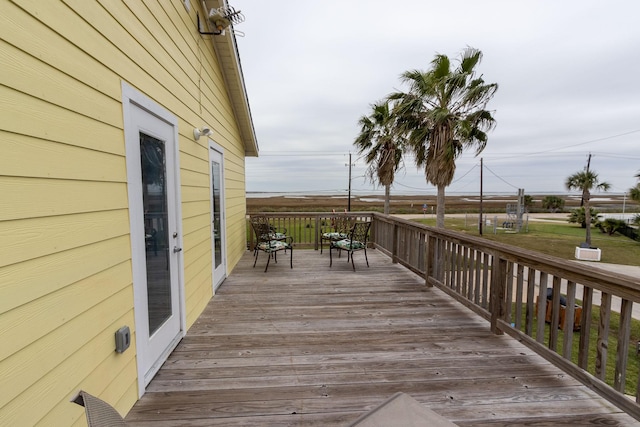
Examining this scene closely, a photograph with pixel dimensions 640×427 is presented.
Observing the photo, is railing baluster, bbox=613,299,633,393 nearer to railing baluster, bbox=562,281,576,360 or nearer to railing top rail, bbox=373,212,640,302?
railing top rail, bbox=373,212,640,302

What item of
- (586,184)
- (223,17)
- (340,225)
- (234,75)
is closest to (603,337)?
(223,17)

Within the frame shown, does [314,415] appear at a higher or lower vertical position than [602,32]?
lower

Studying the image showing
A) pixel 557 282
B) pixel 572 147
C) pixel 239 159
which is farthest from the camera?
pixel 572 147

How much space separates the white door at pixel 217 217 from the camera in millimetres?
3826

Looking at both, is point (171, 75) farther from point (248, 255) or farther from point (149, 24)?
point (248, 255)

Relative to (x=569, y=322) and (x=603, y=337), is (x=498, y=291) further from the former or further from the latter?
(x=603, y=337)

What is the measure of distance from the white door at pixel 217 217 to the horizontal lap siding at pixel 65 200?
1.82m

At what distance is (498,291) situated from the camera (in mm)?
2641

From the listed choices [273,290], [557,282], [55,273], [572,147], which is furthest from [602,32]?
[572,147]

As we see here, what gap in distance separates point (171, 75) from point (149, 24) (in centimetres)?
46

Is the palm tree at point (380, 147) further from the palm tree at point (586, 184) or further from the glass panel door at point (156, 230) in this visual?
the palm tree at point (586, 184)

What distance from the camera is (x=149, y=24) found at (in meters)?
2.04

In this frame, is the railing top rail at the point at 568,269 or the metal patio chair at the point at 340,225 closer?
the railing top rail at the point at 568,269

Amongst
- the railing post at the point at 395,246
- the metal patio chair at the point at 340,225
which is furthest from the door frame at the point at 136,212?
the metal patio chair at the point at 340,225
